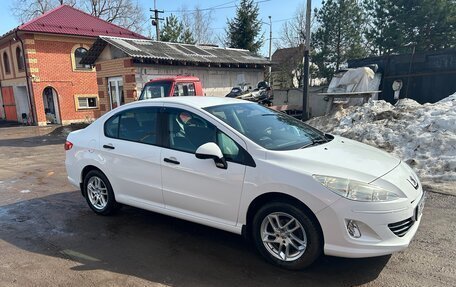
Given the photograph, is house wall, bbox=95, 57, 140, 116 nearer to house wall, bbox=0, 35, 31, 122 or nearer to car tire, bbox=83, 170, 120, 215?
house wall, bbox=0, 35, 31, 122

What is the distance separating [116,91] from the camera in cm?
1711

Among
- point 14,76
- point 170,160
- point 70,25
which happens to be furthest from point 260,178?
point 14,76

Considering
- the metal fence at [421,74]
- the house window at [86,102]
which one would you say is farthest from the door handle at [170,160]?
the house window at [86,102]

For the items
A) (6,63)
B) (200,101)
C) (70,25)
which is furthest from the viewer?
(6,63)

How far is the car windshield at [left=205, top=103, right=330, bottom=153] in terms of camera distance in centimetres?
387

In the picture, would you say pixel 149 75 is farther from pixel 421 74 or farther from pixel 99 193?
pixel 99 193

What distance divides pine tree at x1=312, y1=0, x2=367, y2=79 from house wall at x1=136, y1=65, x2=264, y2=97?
9601 millimetres

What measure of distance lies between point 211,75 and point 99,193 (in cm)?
1467

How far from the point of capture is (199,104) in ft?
14.2

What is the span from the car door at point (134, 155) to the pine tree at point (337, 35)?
2672cm

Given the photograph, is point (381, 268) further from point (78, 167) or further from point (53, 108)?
point (53, 108)

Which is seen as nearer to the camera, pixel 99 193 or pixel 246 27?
pixel 99 193

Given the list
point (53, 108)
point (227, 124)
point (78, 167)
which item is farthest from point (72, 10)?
point (227, 124)

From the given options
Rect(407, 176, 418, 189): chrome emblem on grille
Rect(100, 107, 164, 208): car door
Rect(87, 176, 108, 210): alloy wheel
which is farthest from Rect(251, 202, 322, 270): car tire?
Rect(87, 176, 108, 210): alloy wheel
